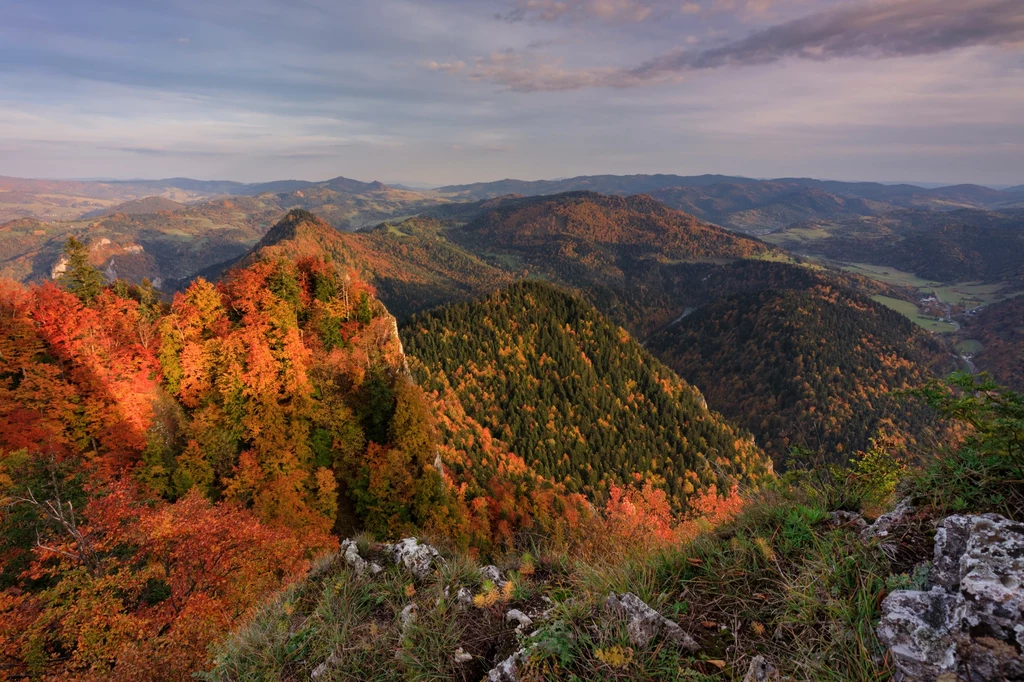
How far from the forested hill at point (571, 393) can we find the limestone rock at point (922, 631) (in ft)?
317

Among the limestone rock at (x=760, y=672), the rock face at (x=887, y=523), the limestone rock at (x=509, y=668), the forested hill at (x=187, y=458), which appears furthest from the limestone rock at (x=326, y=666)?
the rock face at (x=887, y=523)

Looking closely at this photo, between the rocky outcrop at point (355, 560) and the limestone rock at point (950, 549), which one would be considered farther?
the rocky outcrop at point (355, 560)

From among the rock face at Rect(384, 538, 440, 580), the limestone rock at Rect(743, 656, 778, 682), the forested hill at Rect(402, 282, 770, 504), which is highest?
the limestone rock at Rect(743, 656, 778, 682)

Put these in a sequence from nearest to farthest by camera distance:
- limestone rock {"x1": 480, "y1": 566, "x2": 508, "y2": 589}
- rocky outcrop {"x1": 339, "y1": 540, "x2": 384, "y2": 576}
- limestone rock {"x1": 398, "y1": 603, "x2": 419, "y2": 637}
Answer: limestone rock {"x1": 398, "y1": 603, "x2": 419, "y2": 637} < limestone rock {"x1": 480, "y1": 566, "x2": 508, "y2": 589} < rocky outcrop {"x1": 339, "y1": 540, "x2": 384, "y2": 576}

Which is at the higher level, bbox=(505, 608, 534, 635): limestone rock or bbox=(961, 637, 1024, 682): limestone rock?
bbox=(961, 637, 1024, 682): limestone rock

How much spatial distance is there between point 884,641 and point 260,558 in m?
27.0

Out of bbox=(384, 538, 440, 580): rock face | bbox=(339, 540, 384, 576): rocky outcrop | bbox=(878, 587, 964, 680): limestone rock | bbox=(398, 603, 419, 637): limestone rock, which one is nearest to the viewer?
bbox=(878, 587, 964, 680): limestone rock

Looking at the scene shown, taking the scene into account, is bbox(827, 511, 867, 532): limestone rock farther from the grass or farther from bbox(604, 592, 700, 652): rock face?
bbox(604, 592, 700, 652): rock face

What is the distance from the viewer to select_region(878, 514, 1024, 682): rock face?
401cm

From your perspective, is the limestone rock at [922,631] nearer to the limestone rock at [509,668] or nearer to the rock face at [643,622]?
the rock face at [643,622]

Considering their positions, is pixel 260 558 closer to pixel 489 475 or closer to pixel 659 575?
pixel 659 575

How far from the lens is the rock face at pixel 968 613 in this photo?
401 cm

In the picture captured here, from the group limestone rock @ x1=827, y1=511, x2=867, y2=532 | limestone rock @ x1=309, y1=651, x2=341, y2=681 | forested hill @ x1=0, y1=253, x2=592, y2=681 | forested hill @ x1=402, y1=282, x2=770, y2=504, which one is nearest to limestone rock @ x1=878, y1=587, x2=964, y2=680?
limestone rock @ x1=827, y1=511, x2=867, y2=532

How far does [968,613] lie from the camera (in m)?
4.20
